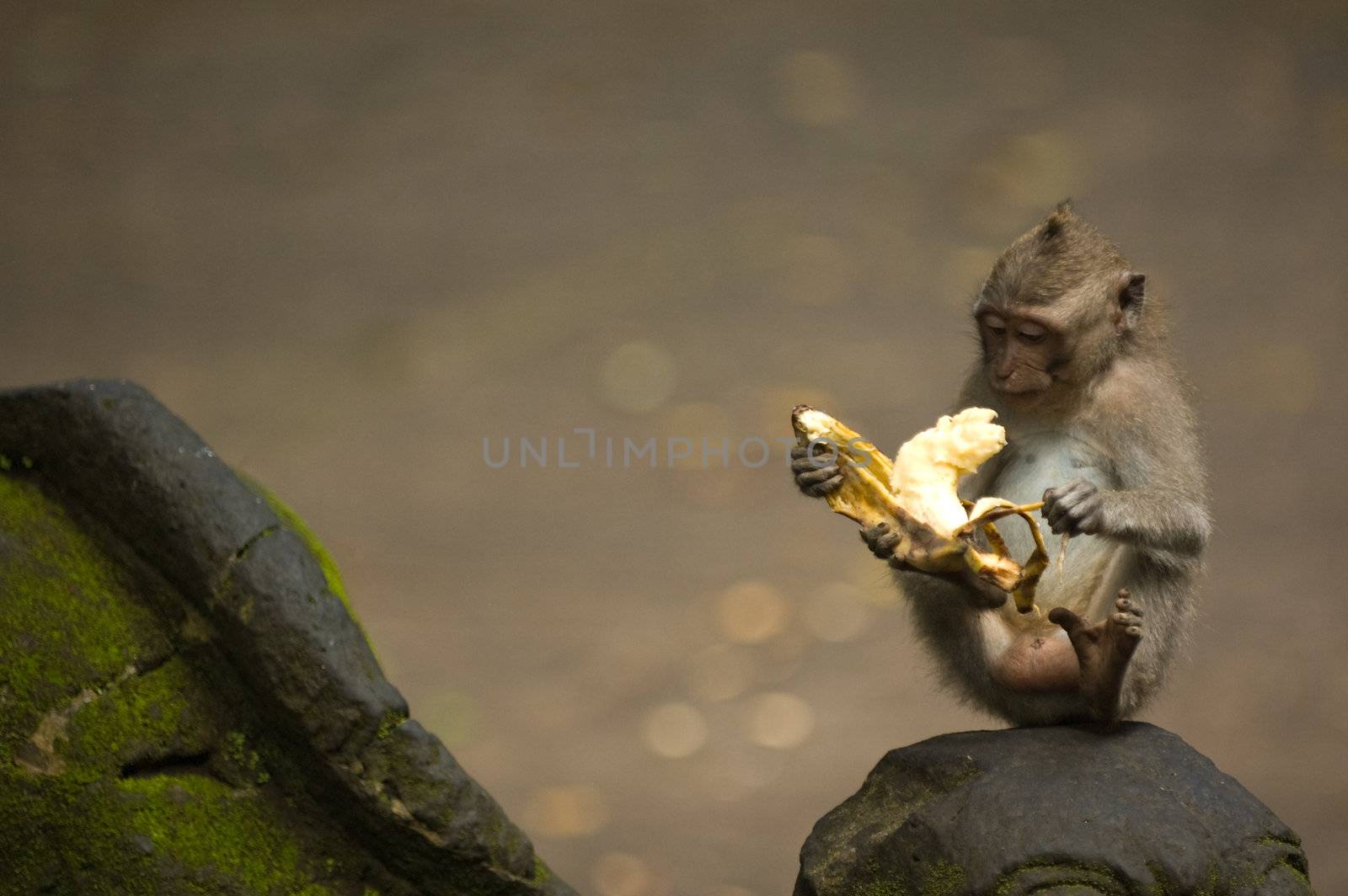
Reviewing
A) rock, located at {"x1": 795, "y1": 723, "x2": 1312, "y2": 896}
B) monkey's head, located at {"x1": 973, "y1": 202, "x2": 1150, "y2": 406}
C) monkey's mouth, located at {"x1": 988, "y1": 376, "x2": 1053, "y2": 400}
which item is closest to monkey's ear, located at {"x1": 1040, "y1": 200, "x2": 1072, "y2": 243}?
monkey's head, located at {"x1": 973, "y1": 202, "x2": 1150, "y2": 406}

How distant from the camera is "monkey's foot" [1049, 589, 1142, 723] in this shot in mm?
3375

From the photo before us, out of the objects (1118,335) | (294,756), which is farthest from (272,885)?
(1118,335)

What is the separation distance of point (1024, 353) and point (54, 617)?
2560 millimetres

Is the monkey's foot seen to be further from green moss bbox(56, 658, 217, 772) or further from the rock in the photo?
green moss bbox(56, 658, 217, 772)

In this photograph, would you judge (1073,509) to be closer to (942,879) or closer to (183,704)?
(942,879)

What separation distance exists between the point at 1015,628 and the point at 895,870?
79 cm

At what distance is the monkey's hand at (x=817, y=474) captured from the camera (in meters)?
3.57

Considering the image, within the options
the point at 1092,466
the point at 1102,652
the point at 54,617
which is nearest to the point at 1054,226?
the point at 1092,466

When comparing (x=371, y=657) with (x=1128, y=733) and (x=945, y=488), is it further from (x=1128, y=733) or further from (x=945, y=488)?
(x=1128, y=733)

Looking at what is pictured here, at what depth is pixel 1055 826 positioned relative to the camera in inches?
128

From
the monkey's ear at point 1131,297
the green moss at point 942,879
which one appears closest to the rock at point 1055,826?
the green moss at point 942,879

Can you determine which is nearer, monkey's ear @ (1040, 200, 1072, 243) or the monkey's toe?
the monkey's toe

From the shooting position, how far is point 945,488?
3.56 metres

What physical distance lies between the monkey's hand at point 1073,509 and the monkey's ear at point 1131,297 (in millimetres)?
705
